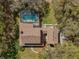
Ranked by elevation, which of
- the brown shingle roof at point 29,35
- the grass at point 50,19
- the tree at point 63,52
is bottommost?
the tree at point 63,52

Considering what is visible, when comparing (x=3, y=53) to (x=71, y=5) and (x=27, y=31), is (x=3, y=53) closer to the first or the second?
(x=27, y=31)

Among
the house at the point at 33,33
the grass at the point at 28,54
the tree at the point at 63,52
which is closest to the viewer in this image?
the tree at the point at 63,52

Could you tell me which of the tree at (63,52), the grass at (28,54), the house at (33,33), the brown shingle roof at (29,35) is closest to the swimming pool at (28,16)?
the house at (33,33)

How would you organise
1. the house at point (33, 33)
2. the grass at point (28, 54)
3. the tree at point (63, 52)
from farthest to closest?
1. the house at point (33, 33)
2. the grass at point (28, 54)
3. the tree at point (63, 52)

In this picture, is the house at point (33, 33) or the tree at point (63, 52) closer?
the tree at point (63, 52)

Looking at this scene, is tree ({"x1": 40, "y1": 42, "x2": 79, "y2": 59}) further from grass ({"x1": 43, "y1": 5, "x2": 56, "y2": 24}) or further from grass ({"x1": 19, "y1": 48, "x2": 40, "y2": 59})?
grass ({"x1": 43, "y1": 5, "x2": 56, "y2": 24})

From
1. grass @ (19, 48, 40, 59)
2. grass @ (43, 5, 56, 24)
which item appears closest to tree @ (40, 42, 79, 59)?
grass @ (19, 48, 40, 59)

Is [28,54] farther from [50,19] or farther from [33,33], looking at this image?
[50,19]

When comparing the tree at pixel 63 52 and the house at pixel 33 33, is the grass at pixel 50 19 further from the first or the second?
the tree at pixel 63 52

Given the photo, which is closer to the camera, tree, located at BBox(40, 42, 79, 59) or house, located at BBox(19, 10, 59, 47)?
tree, located at BBox(40, 42, 79, 59)
